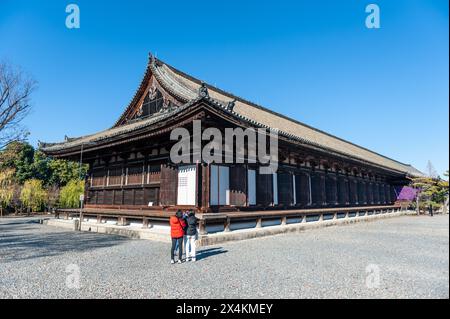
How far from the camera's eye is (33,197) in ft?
115

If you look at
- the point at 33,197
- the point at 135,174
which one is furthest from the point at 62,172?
the point at 135,174

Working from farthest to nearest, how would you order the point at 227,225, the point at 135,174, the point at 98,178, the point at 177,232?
the point at 98,178
the point at 135,174
the point at 227,225
the point at 177,232

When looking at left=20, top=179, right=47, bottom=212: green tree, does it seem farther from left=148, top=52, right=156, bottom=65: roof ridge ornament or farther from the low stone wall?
left=148, top=52, right=156, bottom=65: roof ridge ornament

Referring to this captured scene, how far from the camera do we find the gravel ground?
16.2 ft

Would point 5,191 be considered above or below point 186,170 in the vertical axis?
below

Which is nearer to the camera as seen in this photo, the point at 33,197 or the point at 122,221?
the point at 122,221

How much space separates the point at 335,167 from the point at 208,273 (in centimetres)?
1681

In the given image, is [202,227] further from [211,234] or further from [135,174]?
[135,174]

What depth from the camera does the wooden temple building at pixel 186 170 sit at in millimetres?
11242

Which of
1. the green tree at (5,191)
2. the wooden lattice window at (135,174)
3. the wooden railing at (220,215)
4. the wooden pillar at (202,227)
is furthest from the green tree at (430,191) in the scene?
the green tree at (5,191)

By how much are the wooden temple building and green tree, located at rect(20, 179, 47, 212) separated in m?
19.6

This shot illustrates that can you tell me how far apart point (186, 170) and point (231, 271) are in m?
6.55
